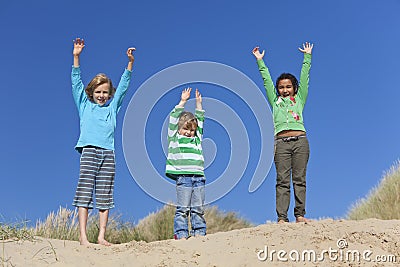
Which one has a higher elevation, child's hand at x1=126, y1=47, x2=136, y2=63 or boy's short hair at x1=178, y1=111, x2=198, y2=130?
child's hand at x1=126, y1=47, x2=136, y2=63

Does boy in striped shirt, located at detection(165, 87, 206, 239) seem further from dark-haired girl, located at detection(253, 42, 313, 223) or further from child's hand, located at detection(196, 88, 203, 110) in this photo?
dark-haired girl, located at detection(253, 42, 313, 223)

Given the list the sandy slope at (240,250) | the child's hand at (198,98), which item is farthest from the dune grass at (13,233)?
the child's hand at (198,98)

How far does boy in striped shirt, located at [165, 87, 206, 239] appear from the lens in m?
5.89

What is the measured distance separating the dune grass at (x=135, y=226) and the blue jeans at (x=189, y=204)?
2.09 metres

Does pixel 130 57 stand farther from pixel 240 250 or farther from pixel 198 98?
pixel 240 250

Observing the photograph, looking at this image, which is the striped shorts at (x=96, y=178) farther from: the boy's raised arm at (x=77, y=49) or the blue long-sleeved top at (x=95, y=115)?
the boy's raised arm at (x=77, y=49)

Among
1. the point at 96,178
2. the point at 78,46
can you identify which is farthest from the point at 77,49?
the point at 96,178

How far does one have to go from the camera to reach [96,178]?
5.46 meters

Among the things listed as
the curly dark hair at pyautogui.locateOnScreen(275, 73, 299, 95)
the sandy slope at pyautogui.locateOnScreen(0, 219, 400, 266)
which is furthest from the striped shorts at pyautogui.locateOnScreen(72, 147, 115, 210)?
the curly dark hair at pyautogui.locateOnScreen(275, 73, 299, 95)

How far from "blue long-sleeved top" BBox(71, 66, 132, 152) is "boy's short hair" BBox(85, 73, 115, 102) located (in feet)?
0.24

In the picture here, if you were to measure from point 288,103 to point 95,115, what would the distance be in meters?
2.16

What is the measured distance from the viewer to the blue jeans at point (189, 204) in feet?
19.2

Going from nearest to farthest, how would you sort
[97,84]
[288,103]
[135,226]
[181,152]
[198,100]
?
[97,84]
[181,152]
[288,103]
[198,100]
[135,226]

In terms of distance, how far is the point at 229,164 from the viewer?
6.44 meters
